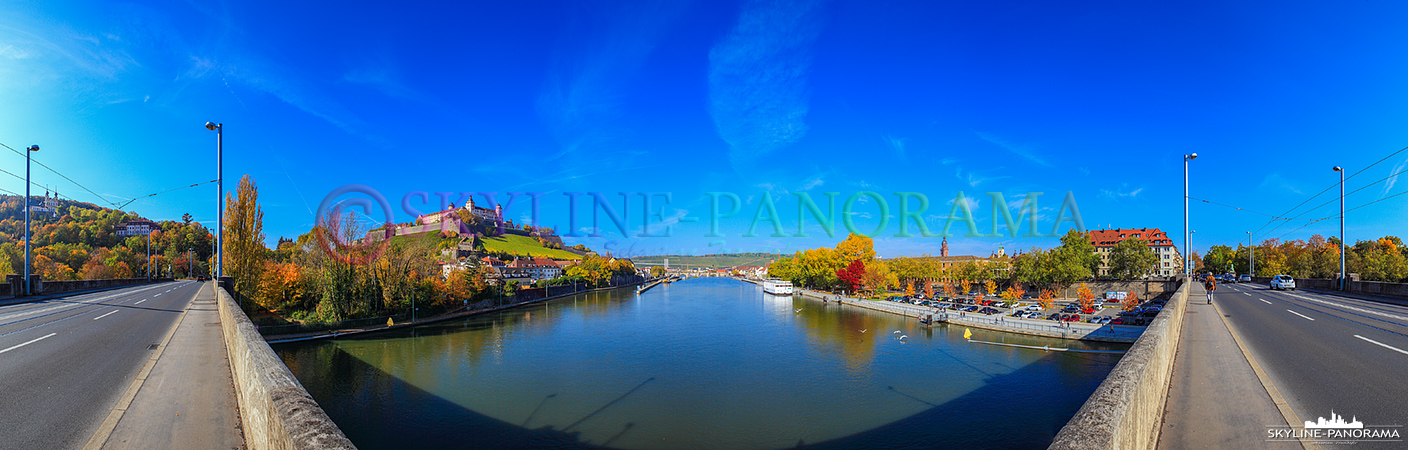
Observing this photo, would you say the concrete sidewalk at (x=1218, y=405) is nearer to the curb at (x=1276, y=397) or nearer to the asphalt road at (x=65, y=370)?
the curb at (x=1276, y=397)

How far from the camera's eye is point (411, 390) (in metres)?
22.4

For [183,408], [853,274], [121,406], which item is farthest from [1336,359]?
[853,274]

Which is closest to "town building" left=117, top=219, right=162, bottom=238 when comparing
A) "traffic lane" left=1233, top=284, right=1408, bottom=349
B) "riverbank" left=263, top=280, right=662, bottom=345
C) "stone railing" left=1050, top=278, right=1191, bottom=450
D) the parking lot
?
"riverbank" left=263, top=280, right=662, bottom=345

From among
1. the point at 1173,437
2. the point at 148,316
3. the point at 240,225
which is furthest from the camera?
the point at 240,225

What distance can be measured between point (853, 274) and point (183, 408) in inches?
2930

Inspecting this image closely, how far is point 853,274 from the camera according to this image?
74.9m

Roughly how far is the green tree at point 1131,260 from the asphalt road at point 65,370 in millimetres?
89557

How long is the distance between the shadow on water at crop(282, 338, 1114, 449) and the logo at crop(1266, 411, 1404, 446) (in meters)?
12.0

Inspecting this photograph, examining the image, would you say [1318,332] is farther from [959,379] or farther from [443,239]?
[443,239]

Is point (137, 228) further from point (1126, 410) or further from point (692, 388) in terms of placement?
point (1126, 410)

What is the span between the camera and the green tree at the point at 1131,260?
69875mm

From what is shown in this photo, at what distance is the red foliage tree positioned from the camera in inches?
2933

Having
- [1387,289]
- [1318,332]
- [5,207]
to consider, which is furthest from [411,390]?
[5,207]

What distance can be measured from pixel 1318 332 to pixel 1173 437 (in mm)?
11056
